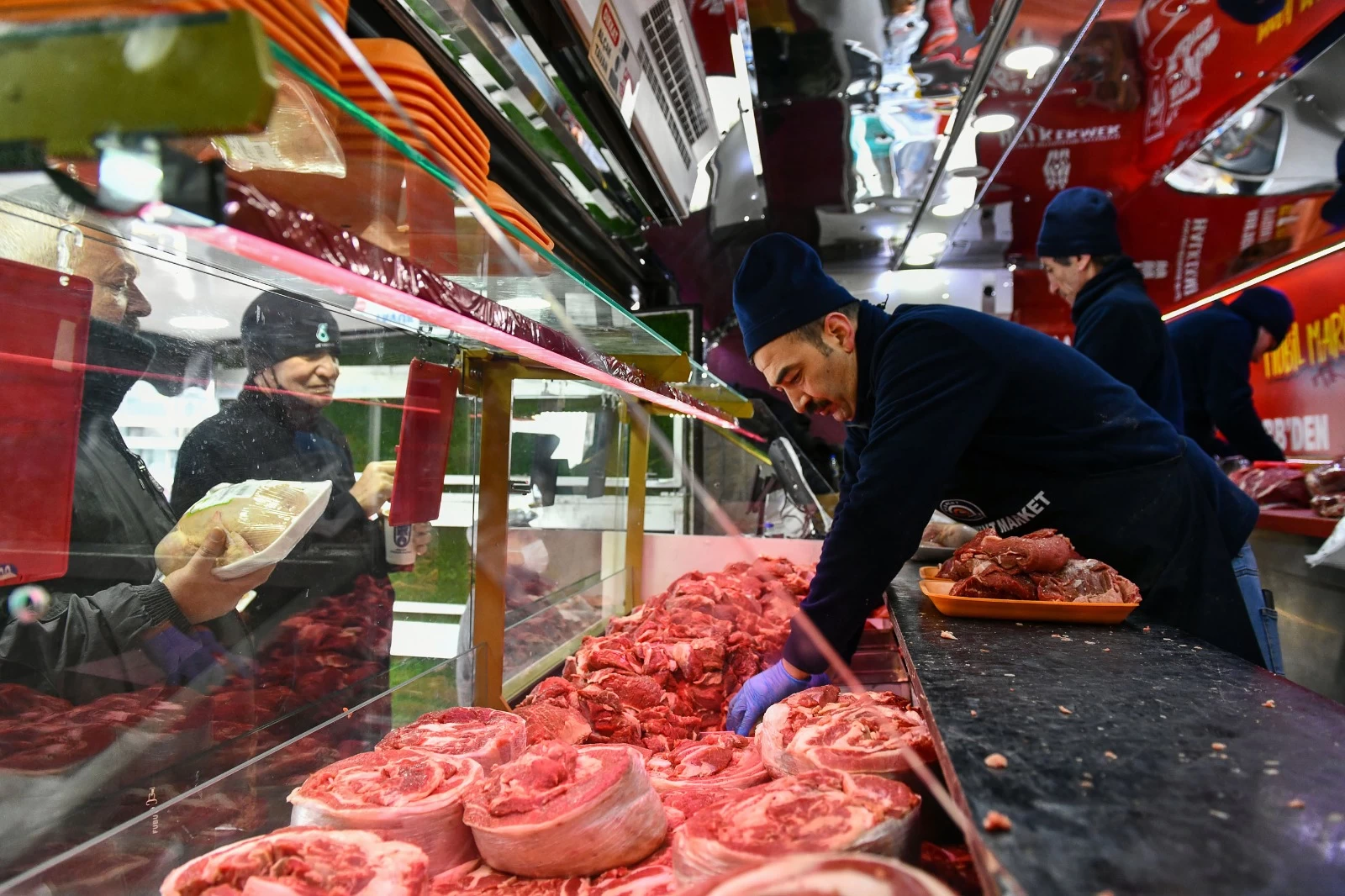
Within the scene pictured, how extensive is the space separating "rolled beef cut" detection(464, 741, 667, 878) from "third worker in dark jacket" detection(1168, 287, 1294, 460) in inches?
258

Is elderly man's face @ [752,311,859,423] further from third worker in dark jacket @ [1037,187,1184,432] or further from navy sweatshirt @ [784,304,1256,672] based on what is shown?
third worker in dark jacket @ [1037,187,1184,432]

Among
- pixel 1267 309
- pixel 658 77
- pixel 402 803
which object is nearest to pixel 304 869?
pixel 402 803

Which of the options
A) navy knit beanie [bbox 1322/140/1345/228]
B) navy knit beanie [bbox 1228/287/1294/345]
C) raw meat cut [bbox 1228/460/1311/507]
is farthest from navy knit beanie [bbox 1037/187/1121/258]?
navy knit beanie [bbox 1228/287/1294/345]

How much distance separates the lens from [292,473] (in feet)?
8.40

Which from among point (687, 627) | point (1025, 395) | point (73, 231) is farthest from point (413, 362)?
point (1025, 395)

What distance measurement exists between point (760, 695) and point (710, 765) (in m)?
0.50

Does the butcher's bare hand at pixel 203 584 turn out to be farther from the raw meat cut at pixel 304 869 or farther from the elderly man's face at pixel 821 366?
the elderly man's face at pixel 821 366

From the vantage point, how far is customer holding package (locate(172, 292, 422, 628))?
87.7 inches

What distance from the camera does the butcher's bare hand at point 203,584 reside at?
6.41ft

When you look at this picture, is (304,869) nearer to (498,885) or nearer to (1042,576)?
(498,885)

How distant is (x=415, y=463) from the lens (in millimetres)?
2135

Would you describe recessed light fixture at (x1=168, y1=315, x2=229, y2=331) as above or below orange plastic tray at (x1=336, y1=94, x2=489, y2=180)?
below

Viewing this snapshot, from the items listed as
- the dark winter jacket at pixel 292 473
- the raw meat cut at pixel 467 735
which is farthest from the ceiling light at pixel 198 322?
the raw meat cut at pixel 467 735

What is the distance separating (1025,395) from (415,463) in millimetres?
1930
